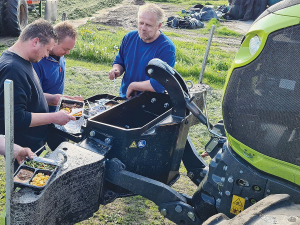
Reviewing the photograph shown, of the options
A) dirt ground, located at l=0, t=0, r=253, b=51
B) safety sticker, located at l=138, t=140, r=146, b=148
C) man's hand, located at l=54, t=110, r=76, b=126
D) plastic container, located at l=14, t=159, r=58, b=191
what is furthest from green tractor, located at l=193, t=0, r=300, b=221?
dirt ground, located at l=0, t=0, r=253, b=51

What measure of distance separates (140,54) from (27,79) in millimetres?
1397

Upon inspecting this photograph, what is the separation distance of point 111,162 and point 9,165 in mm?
907

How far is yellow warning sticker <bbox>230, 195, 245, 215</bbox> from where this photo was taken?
229 centimetres

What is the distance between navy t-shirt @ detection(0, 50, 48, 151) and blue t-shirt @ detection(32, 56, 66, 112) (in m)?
0.52

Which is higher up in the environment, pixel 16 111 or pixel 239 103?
pixel 239 103

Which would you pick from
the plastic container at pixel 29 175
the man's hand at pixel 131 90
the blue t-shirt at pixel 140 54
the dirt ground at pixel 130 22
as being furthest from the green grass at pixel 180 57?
the plastic container at pixel 29 175

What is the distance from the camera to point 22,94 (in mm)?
2748

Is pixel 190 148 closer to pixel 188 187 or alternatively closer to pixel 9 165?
pixel 188 187

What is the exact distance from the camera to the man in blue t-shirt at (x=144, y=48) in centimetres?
372

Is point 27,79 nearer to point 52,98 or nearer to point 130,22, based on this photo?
point 52,98

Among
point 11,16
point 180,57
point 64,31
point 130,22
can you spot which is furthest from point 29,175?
point 130,22

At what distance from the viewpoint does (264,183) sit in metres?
2.16

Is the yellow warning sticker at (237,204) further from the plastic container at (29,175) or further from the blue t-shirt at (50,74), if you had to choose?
the blue t-shirt at (50,74)

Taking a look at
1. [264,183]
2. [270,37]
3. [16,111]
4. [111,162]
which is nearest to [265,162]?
[264,183]
